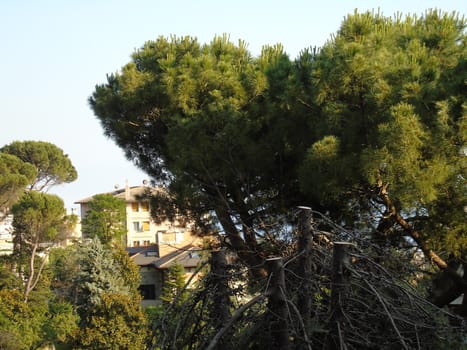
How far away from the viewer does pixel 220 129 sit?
7.99 m

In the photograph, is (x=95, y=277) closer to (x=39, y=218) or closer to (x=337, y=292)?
(x=39, y=218)

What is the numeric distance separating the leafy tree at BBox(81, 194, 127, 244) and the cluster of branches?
1403 inches

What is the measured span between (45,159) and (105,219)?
8.37 metres

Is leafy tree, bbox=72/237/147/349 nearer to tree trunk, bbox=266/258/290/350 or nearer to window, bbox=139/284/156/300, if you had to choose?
window, bbox=139/284/156/300

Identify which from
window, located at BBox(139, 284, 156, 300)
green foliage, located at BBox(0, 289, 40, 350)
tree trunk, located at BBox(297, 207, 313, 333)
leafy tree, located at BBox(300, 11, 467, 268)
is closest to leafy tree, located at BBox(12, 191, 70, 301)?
window, located at BBox(139, 284, 156, 300)

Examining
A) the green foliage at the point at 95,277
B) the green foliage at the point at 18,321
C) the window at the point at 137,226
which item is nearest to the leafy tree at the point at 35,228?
the green foliage at the point at 95,277

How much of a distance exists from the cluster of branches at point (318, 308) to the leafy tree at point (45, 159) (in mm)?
41914

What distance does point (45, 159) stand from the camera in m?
44.9

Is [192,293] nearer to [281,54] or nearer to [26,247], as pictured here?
[281,54]

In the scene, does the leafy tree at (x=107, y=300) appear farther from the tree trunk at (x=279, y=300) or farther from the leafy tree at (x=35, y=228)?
the tree trunk at (x=279, y=300)

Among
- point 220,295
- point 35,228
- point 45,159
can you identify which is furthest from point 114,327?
point 45,159

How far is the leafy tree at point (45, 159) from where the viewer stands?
146 feet

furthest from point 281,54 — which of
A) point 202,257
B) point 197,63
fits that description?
point 202,257

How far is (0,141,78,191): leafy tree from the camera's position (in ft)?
146
